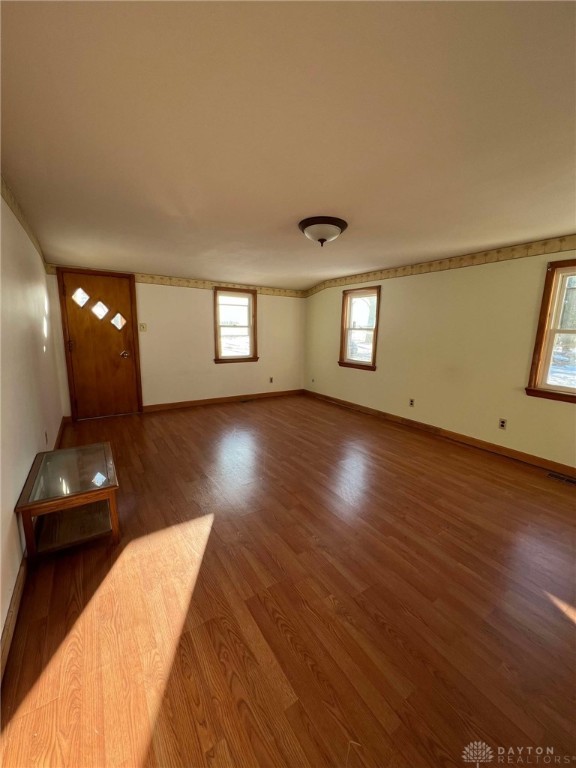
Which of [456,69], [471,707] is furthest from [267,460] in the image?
[456,69]

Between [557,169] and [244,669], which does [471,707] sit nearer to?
[244,669]

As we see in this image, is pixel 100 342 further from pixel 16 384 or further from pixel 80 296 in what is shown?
pixel 16 384

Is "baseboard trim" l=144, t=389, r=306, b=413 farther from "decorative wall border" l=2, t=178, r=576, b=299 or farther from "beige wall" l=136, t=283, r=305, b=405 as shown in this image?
"decorative wall border" l=2, t=178, r=576, b=299

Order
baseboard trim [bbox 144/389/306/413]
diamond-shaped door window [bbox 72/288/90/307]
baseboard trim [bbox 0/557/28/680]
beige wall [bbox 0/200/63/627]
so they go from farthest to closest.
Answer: baseboard trim [bbox 144/389/306/413] → diamond-shaped door window [bbox 72/288/90/307] → beige wall [bbox 0/200/63/627] → baseboard trim [bbox 0/557/28/680]

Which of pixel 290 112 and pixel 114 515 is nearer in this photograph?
pixel 290 112

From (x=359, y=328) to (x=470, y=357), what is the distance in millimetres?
1903

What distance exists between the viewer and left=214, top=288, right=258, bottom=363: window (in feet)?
17.6

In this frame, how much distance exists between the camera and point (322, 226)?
247 centimetres

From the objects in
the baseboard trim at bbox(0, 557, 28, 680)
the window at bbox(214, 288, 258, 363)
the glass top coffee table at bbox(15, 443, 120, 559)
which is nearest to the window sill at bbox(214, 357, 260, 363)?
the window at bbox(214, 288, 258, 363)

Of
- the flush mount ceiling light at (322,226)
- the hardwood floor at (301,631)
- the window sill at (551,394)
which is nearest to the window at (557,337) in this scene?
the window sill at (551,394)

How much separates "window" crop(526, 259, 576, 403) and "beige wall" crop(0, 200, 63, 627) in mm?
4339

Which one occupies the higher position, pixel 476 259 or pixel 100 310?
pixel 476 259

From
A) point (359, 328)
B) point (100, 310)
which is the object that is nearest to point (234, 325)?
point (100, 310)

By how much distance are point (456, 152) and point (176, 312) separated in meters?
4.39
